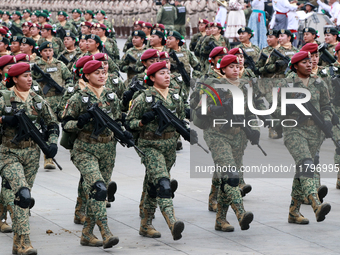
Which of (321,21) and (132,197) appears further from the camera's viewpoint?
(321,21)

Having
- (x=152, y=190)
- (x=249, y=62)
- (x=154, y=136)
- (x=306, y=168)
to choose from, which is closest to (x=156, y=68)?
(x=154, y=136)

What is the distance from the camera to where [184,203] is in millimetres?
9547

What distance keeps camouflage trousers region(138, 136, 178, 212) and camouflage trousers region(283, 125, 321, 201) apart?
1432 millimetres

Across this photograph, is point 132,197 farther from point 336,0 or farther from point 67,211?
point 336,0

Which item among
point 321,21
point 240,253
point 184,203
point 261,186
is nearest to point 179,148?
point 261,186

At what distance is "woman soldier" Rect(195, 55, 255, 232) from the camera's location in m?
7.72

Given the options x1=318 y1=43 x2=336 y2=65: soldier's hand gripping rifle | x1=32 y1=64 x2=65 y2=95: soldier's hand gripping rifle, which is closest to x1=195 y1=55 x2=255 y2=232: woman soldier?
x1=318 y1=43 x2=336 y2=65: soldier's hand gripping rifle

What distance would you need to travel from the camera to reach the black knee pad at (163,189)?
7418 millimetres

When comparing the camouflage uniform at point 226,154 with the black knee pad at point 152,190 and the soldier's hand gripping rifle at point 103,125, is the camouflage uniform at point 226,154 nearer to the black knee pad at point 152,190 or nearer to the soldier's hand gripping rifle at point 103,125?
the black knee pad at point 152,190

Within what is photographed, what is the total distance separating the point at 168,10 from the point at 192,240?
18127 mm

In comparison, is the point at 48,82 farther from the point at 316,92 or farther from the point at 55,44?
the point at 55,44

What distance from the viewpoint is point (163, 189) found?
743cm

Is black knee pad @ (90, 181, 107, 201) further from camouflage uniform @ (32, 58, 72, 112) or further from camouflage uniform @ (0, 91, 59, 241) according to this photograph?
camouflage uniform @ (32, 58, 72, 112)

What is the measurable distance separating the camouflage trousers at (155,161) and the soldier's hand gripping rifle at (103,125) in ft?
0.87
